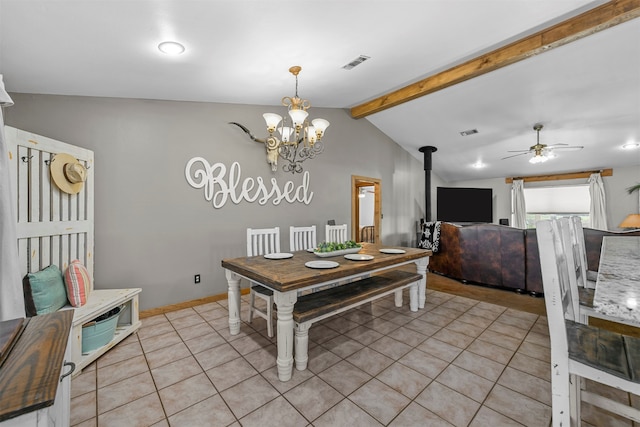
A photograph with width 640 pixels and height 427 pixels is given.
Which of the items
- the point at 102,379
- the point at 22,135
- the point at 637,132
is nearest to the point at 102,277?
the point at 102,379

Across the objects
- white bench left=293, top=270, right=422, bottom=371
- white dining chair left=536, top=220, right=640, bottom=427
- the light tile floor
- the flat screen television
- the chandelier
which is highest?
the chandelier

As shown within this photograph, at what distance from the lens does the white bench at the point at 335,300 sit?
1.93 m

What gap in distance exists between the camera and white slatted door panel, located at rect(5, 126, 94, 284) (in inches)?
74.7

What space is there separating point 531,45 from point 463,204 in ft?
14.8

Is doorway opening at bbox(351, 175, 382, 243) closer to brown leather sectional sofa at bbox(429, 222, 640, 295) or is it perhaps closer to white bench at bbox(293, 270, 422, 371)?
brown leather sectional sofa at bbox(429, 222, 640, 295)

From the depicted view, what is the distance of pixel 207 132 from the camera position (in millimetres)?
3309

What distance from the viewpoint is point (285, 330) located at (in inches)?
73.1

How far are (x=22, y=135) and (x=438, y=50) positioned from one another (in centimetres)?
376

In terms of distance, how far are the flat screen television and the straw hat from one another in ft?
21.5

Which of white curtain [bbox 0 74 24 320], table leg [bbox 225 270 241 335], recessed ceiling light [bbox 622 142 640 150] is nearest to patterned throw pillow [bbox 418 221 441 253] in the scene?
table leg [bbox 225 270 241 335]

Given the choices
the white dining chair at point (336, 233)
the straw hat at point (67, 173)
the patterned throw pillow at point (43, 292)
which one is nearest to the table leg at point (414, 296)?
the white dining chair at point (336, 233)

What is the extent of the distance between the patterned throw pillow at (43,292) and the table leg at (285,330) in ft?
5.32

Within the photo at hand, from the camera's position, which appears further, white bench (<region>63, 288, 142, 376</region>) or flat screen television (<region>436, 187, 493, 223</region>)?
flat screen television (<region>436, 187, 493, 223</region>)

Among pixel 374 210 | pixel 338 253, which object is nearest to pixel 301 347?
pixel 338 253
